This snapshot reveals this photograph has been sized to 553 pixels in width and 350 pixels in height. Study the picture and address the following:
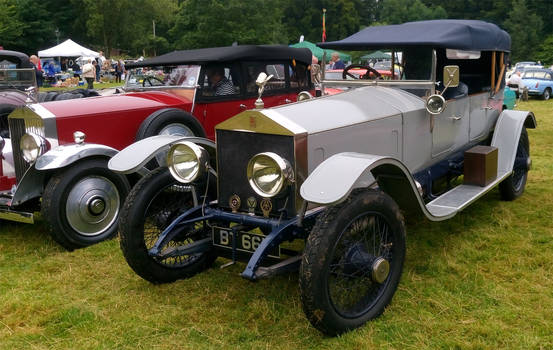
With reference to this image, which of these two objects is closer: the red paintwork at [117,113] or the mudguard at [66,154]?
the mudguard at [66,154]

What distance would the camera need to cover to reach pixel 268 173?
3049 millimetres

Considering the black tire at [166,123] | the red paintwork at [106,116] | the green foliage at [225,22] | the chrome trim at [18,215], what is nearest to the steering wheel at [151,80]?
the red paintwork at [106,116]

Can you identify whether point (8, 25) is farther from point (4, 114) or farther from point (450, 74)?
point (450, 74)

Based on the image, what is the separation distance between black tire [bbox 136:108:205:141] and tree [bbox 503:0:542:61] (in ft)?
171

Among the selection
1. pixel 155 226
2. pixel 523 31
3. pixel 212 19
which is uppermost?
pixel 212 19

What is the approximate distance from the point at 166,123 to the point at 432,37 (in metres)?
2.73

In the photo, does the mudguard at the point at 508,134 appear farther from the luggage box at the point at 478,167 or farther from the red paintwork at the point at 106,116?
the red paintwork at the point at 106,116

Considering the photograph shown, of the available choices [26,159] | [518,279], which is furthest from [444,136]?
[26,159]

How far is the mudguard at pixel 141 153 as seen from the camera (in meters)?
3.43

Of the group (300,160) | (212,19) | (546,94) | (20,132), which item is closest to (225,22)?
(212,19)

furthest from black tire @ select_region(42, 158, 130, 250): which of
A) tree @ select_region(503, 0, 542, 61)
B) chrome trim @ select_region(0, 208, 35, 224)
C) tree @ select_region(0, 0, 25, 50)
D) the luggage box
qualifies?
tree @ select_region(503, 0, 542, 61)

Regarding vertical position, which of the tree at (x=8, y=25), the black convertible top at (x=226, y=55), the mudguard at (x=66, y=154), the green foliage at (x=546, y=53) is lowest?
the green foliage at (x=546, y=53)

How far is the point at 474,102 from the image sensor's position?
507 centimetres

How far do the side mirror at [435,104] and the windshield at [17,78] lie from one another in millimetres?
5204
